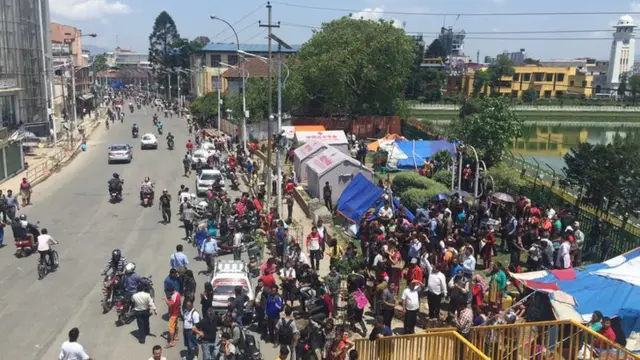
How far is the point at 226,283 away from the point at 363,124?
43.0 meters

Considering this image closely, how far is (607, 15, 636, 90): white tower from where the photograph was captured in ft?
589

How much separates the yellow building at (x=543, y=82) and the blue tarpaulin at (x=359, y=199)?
105163 millimetres

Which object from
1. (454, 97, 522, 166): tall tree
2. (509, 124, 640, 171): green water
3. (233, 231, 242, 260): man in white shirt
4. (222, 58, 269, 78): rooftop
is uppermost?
(222, 58, 269, 78): rooftop

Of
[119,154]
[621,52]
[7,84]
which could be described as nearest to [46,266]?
[119,154]

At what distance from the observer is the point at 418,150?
116 ft

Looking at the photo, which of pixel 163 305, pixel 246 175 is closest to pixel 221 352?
pixel 163 305

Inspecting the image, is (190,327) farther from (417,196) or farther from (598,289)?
(417,196)

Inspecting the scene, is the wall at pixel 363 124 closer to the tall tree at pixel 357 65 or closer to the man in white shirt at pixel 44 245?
the tall tree at pixel 357 65

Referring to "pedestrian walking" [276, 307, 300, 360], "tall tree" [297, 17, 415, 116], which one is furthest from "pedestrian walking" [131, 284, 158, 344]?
"tall tree" [297, 17, 415, 116]

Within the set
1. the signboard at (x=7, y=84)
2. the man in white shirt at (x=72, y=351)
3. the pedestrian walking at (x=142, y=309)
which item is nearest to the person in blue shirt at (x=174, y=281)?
the pedestrian walking at (x=142, y=309)

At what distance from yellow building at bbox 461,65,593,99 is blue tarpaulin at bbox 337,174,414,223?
10516 centimetres

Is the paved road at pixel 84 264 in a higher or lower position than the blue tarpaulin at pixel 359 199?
lower

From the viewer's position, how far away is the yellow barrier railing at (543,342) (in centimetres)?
882

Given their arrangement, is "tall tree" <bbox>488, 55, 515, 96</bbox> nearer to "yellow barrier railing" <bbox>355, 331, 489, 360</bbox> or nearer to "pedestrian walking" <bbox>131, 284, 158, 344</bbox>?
"pedestrian walking" <bbox>131, 284, 158, 344</bbox>
